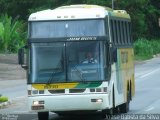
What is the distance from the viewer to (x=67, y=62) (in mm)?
19109

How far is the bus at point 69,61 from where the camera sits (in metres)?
18.8

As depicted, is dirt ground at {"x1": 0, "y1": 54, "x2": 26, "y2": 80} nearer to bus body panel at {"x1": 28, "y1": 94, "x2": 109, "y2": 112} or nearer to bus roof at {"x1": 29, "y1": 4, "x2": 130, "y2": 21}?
bus roof at {"x1": 29, "y1": 4, "x2": 130, "y2": 21}

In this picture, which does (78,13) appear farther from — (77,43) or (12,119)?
(12,119)

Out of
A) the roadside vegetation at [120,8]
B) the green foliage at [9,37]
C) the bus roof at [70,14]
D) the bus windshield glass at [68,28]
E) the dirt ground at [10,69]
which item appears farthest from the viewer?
the roadside vegetation at [120,8]

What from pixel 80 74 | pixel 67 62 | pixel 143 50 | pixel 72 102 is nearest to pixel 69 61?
pixel 67 62

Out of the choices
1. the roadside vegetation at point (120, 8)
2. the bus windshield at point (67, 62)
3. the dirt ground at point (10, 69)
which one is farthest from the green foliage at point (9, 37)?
the bus windshield at point (67, 62)

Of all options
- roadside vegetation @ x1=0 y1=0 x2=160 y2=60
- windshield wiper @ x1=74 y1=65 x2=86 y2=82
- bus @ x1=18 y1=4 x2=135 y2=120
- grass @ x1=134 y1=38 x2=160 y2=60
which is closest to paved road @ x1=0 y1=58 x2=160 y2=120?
bus @ x1=18 y1=4 x2=135 y2=120

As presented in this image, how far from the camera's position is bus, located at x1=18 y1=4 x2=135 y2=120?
18.8 metres

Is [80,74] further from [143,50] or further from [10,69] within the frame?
[143,50]

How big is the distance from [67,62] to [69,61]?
6cm

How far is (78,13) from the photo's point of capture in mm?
19641

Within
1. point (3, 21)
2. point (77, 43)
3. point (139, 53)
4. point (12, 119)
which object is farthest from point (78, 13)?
point (139, 53)

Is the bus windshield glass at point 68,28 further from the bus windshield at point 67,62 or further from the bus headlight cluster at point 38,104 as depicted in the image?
the bus headlight cluster at point 38,104

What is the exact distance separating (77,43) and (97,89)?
130 cm
